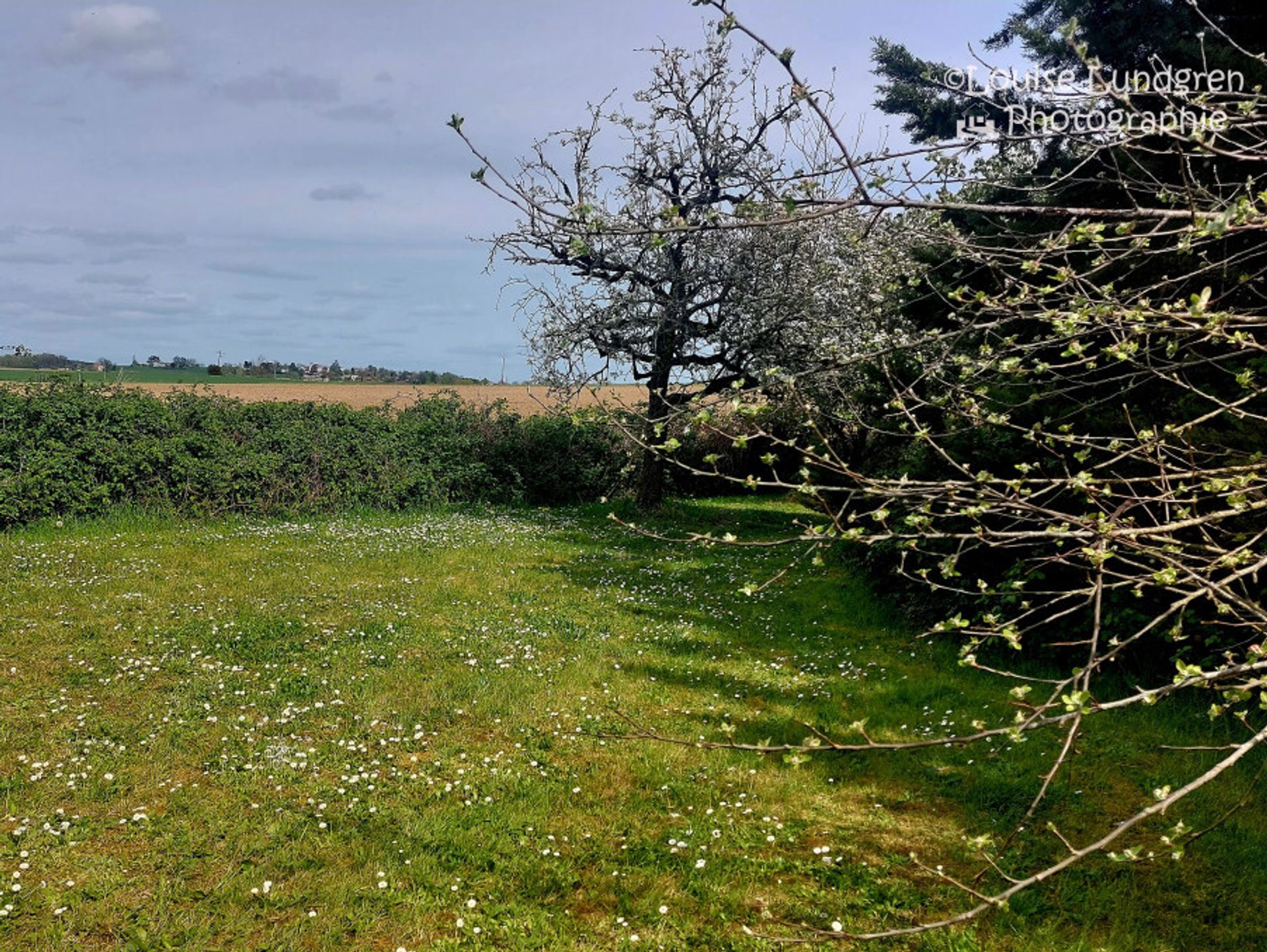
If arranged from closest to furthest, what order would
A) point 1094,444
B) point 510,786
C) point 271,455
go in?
point 1094,444
point 510,786
point 271,455

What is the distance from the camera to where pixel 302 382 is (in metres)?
44.3

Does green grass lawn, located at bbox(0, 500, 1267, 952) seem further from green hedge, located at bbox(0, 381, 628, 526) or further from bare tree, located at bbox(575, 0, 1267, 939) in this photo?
green hedge, located at bbox(0, 381, 628, 526)

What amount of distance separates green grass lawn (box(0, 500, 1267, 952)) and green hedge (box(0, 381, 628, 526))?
4.90m

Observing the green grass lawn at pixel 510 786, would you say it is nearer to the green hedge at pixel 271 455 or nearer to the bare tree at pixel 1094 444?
the bare tree at pixel 1094 444

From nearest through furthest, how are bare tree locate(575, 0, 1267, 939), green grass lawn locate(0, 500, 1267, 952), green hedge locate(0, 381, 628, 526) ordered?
bare tree locate(575, 0, 1267, 939) → green grass lawn locate(0, 500, 1267, 952) → green hedge locate(0, 381, 628, 526)

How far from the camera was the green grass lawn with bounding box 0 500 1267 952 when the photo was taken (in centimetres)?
469

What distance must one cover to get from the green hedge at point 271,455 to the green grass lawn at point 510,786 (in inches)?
193

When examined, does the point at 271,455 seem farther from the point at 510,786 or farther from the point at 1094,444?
the point at 1094,444

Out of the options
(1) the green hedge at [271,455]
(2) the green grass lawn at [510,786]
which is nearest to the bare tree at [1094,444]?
(2) the green grass lawn at [510,786]

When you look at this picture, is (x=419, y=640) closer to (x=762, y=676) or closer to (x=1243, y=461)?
(x=762, y=676)

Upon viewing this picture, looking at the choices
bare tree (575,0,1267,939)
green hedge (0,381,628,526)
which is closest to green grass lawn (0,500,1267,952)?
bare tree (575,0,1267,939)

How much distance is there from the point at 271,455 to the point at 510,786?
12727mm

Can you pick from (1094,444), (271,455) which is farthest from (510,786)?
(271,455)

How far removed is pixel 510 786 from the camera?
19.7 ft
